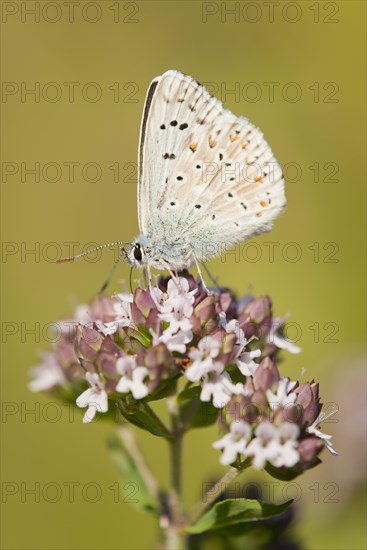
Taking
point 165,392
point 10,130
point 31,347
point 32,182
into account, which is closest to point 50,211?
point 32,182

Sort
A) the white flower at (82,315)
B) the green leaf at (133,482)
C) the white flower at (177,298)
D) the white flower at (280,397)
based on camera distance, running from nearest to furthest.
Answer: the white flower at (280,397) < the white flower at (177,298) < the green leaf at (133,482) < the white flower at (82,315)

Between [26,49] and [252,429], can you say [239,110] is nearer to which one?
[26,49]

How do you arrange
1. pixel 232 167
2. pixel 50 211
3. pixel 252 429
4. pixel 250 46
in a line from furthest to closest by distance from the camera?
1. pixel 250 46
2. pixel 50 211
3. pixel 232 167
4. pixel 252 429

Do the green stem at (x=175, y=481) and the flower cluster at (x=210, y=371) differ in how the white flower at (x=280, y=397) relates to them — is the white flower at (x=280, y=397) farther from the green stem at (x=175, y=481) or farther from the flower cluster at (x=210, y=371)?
the green stem at (x=175, y=481)

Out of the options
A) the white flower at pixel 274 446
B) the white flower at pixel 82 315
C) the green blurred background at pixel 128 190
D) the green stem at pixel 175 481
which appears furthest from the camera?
the green blurred background at pixel 128 190

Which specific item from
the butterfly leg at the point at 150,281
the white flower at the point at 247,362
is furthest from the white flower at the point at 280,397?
the butterfly leg at the point at 150,281

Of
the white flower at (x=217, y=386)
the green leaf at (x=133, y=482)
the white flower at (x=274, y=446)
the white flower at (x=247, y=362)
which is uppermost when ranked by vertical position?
the white flower at (x=247, y=362)

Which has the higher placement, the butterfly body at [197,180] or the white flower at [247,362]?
the butterfly body at [197,180]

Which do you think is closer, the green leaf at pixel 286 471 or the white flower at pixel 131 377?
the green leaf at pixel 286 471
